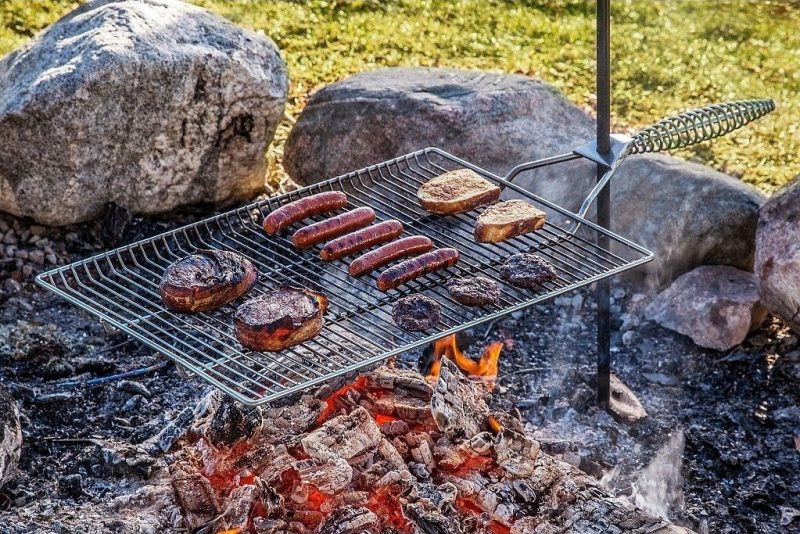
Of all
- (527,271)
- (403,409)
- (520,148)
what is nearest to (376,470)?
(403,409)

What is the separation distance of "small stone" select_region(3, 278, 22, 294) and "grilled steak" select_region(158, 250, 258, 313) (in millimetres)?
2504

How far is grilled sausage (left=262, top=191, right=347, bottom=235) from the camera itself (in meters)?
4.34

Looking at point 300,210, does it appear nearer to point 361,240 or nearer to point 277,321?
point 361,240

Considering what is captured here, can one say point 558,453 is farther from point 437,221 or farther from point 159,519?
point 159,519

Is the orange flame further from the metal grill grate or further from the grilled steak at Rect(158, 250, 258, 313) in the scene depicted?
the grilled steak at Rect(158, 250, 258, 313)

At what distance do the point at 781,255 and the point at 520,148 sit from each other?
1987mm

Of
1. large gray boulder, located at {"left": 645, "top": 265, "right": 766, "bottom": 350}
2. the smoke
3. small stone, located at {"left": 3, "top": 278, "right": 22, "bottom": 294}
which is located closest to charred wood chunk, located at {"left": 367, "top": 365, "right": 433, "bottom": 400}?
the smoke

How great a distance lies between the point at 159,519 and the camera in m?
4.02

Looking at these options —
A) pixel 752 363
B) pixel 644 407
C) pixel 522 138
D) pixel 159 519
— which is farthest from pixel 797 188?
pixel 159 519

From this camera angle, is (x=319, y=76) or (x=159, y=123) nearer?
(x=159, y=123)

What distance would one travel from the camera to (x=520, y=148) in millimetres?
6797

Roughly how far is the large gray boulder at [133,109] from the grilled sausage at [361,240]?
2528 millimetres

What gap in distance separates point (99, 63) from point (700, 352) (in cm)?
369

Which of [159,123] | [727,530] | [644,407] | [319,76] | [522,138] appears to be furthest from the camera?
[319,76]
